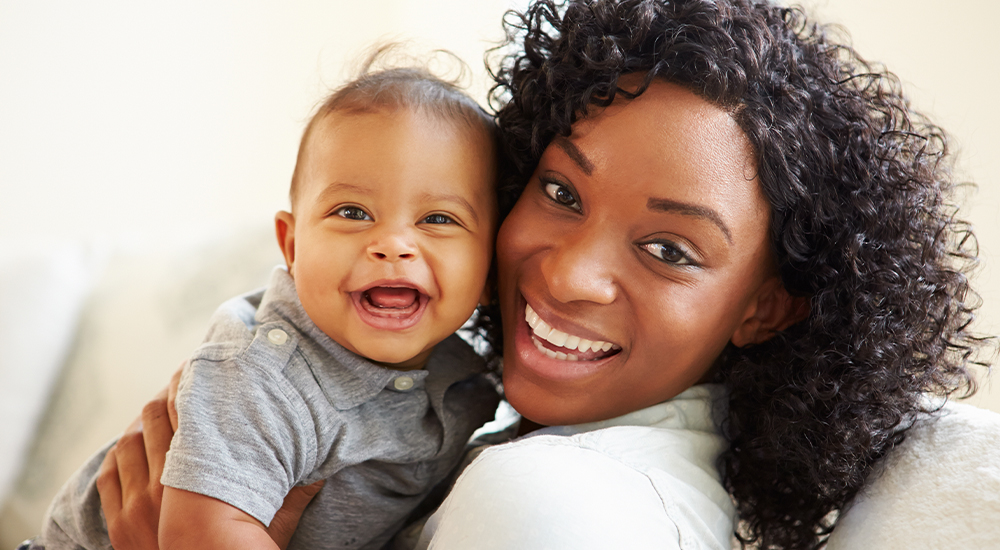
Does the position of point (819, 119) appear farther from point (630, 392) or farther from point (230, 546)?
point (230, 546)

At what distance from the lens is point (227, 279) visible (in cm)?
206

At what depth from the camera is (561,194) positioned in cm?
129

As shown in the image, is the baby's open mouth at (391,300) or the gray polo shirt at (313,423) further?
the baby's open mouth at (391,300)

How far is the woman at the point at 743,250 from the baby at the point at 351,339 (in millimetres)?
135

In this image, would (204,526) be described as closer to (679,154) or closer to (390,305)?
(390,305)

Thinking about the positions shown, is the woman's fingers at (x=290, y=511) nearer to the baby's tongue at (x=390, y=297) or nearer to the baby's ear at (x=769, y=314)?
the baby's tongue at (x=390, y=297)

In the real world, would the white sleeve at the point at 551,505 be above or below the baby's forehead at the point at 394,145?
below

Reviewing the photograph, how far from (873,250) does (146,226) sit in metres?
2.84

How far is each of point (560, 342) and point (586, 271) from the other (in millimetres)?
140

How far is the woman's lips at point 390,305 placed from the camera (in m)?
1.21

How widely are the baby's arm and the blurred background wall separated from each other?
2.88 feet

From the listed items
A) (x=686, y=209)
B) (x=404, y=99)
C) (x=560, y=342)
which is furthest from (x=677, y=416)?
(x=404, y=99)

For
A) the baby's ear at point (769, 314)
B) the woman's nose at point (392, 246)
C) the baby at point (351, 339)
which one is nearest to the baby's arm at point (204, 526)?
the baby at point (351, 339)

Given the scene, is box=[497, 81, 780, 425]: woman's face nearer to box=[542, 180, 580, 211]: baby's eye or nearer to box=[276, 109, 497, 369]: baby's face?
box=[542, 180, 580, 211]: baby's eye
